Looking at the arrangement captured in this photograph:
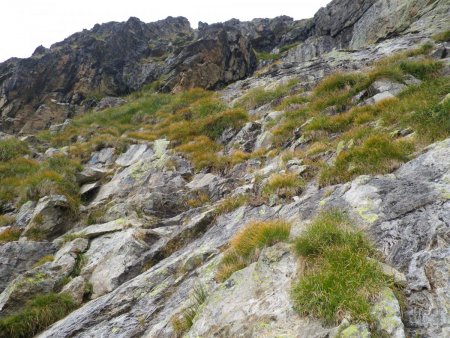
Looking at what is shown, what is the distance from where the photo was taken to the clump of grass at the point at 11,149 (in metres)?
19.9

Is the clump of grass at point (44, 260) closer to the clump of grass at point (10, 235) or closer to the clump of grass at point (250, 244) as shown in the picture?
the clump of grass at point (10, 235)

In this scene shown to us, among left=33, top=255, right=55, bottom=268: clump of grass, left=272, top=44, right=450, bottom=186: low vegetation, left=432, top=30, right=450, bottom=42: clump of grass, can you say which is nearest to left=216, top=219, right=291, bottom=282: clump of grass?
left=272, top=44, right=450, bottom=186: low vegetation

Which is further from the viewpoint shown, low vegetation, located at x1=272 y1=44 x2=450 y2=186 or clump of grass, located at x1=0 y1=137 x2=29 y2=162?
clump of grass, located at x1=0 y1=137 x2=29 y2=162

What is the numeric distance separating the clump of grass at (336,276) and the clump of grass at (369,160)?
2.83 meters

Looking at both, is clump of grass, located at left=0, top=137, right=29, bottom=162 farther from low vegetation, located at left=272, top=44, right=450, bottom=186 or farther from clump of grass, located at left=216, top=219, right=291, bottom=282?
clump of grass, located at left=216, top=219, right=291, bottom=282

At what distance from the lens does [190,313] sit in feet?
19.7

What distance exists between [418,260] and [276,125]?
11975mm

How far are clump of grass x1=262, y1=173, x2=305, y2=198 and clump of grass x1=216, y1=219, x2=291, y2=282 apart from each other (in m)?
2.29

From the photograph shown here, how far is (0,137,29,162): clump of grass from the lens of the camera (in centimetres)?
1993

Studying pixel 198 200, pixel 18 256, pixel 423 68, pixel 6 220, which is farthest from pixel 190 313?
pixel 423 68

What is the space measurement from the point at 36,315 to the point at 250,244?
5.40 metres

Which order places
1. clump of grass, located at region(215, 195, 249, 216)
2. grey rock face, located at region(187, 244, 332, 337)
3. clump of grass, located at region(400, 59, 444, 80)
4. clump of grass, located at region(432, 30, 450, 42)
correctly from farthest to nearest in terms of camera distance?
clump of grass, located at region(432, 30, 450, 42) → clump of grass, located at region(400, 59, 444, 80) → clump of grass, located at region(215, 195, 249, 216) → grey rock face, located at region(187, 244, 332, 337)

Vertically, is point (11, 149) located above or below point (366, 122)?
above

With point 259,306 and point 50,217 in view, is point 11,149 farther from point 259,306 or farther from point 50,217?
point 259,306
